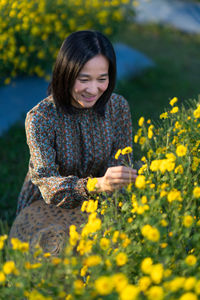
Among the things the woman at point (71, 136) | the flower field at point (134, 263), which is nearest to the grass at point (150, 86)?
the woman at point (71, 136)

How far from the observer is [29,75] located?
185 inches

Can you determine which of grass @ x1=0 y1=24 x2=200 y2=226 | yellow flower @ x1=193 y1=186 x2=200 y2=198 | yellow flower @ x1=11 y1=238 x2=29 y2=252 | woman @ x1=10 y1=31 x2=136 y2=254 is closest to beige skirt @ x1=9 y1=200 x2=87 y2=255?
woman @ x1=10 y1=31 x2=136 y2=254

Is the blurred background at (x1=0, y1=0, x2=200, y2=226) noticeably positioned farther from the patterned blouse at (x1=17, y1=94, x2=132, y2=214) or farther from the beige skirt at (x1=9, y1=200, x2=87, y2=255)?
the beige skirt at (x1=9, y1=200, x2=87, y2=255)

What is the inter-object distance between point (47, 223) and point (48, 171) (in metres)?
0.28

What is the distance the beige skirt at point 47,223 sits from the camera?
1.90m

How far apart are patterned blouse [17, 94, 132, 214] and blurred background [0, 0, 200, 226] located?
0.66 meters

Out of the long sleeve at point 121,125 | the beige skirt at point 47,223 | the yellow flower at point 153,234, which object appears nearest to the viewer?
the yellow flower at point 153,234

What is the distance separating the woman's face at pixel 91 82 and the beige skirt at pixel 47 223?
60cm

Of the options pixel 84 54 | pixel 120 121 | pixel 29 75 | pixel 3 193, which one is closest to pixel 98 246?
pixel 84 54

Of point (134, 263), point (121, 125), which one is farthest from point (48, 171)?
point (134, 263)

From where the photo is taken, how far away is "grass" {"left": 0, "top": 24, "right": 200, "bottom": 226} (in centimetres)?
366

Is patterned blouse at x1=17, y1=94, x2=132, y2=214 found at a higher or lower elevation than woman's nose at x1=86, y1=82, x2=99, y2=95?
lower

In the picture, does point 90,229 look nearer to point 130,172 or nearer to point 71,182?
point 130,172

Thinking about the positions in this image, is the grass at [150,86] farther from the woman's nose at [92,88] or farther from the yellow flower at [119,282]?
the yellow flower at [119,282]
